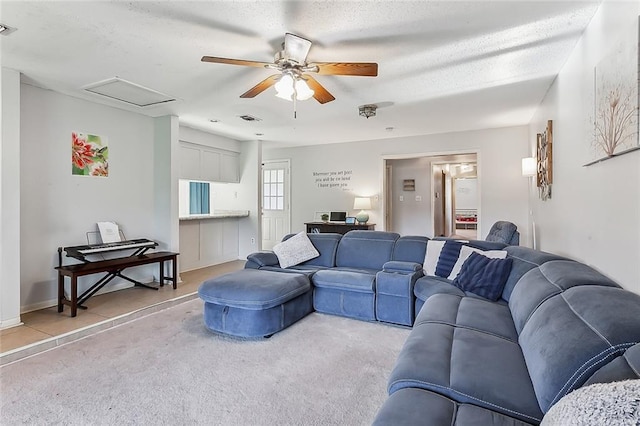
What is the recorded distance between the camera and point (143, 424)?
1.69m

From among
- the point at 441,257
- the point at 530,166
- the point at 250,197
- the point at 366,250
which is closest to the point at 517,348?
the point at 441,257

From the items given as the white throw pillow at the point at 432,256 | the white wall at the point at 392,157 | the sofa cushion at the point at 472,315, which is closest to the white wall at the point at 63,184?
the white wall at the point at 392,157

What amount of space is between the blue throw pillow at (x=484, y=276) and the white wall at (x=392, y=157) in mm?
3083

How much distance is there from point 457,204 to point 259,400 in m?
12.6

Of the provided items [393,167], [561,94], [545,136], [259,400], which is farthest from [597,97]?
[393,167]

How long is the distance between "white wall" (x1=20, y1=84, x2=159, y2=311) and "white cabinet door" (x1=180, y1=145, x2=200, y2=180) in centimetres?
78

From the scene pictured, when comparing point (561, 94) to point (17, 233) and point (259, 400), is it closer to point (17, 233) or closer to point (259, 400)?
point (259, 400)

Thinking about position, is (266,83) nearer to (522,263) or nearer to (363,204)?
(522,263)

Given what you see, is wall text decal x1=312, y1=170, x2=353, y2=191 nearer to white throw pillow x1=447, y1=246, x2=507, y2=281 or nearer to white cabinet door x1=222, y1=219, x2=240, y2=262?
white cabinet door x1=222, y1=219, x2=240, y2=262

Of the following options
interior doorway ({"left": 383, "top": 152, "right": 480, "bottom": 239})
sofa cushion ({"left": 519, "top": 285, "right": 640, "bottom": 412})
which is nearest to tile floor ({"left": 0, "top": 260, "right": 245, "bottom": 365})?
sofa cushion ({"left": 519, "top": 285, "right": 640, "bottom": 412})

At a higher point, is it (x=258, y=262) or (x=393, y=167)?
(x=393, y=167)

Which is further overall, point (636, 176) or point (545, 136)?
point (545, 136)

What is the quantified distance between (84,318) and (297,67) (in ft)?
10.2

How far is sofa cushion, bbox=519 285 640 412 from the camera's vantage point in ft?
3.45
